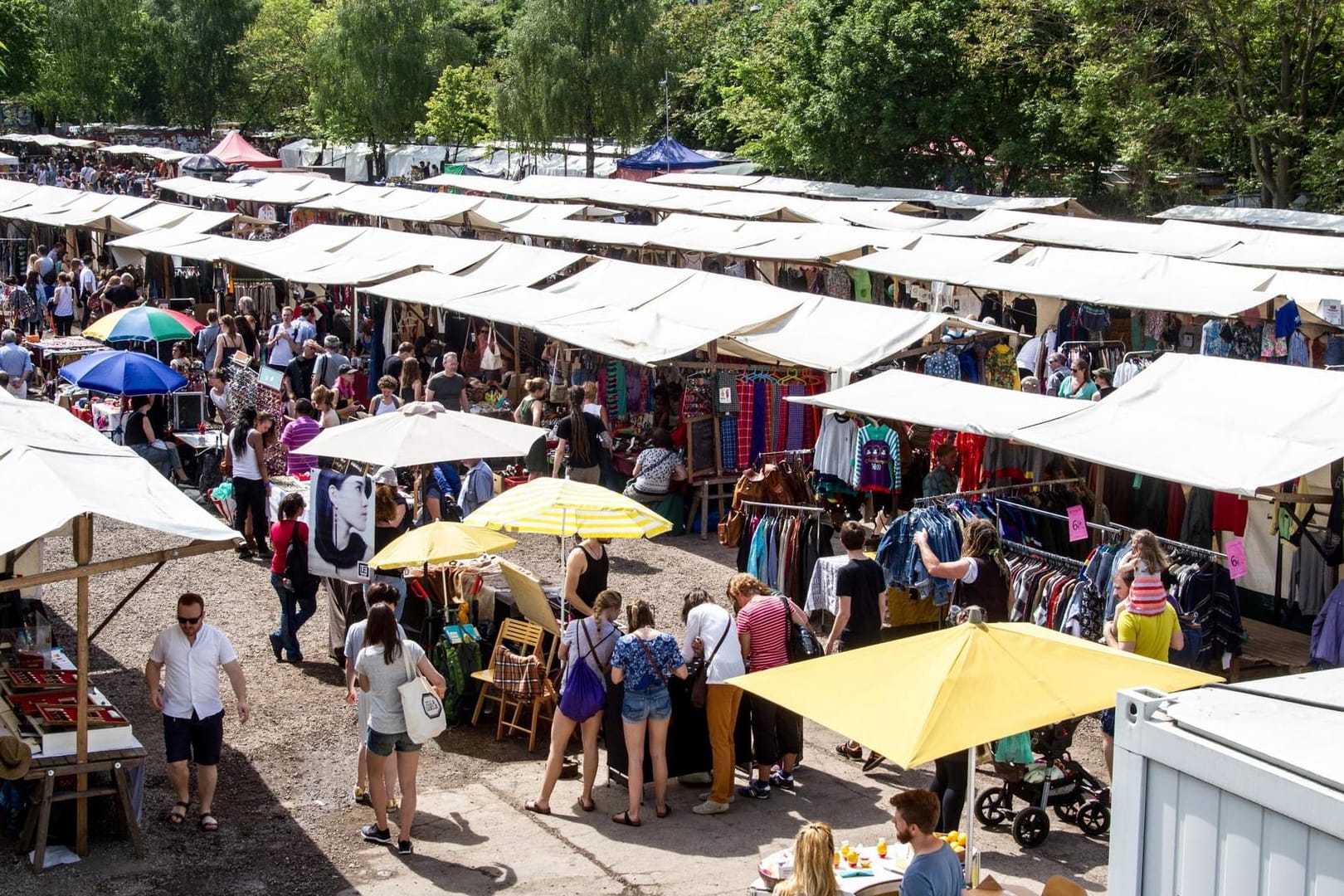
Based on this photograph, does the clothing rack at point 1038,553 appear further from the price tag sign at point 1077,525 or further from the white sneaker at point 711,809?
the white sneaker at point 711,809

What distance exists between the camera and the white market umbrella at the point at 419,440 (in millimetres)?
10867

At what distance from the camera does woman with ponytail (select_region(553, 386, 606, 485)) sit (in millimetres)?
13086

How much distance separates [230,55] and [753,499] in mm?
66536

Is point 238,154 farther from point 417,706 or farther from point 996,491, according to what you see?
point 417,706

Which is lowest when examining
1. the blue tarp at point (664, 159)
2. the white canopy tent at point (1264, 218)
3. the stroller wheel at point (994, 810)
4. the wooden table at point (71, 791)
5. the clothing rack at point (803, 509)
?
the stroller wheel at point (994, 810)

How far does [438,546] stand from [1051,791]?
12.4ft

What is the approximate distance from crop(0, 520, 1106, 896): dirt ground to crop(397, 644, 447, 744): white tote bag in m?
0.61

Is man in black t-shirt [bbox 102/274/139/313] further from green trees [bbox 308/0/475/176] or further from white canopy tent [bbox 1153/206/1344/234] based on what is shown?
green trees [bbox 308/0/475/176]

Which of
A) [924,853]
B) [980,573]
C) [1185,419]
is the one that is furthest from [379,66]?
[924,853]

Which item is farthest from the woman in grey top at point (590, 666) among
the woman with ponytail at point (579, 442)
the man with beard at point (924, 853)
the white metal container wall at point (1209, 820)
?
the woman with ponytail at point (579, 442)

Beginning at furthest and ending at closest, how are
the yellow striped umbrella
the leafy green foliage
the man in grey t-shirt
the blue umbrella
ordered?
the leafy green foliage < the man in grey t-shirt < the blue umbrella < the yellow striped umbrella

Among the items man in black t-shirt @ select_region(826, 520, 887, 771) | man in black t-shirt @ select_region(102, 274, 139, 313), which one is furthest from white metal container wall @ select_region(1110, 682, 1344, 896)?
man in black t-shirt @ select_region(102, 274, 139, 313)

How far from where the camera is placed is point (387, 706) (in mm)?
7473

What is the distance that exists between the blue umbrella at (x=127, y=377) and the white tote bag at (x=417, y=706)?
25.6 feet
